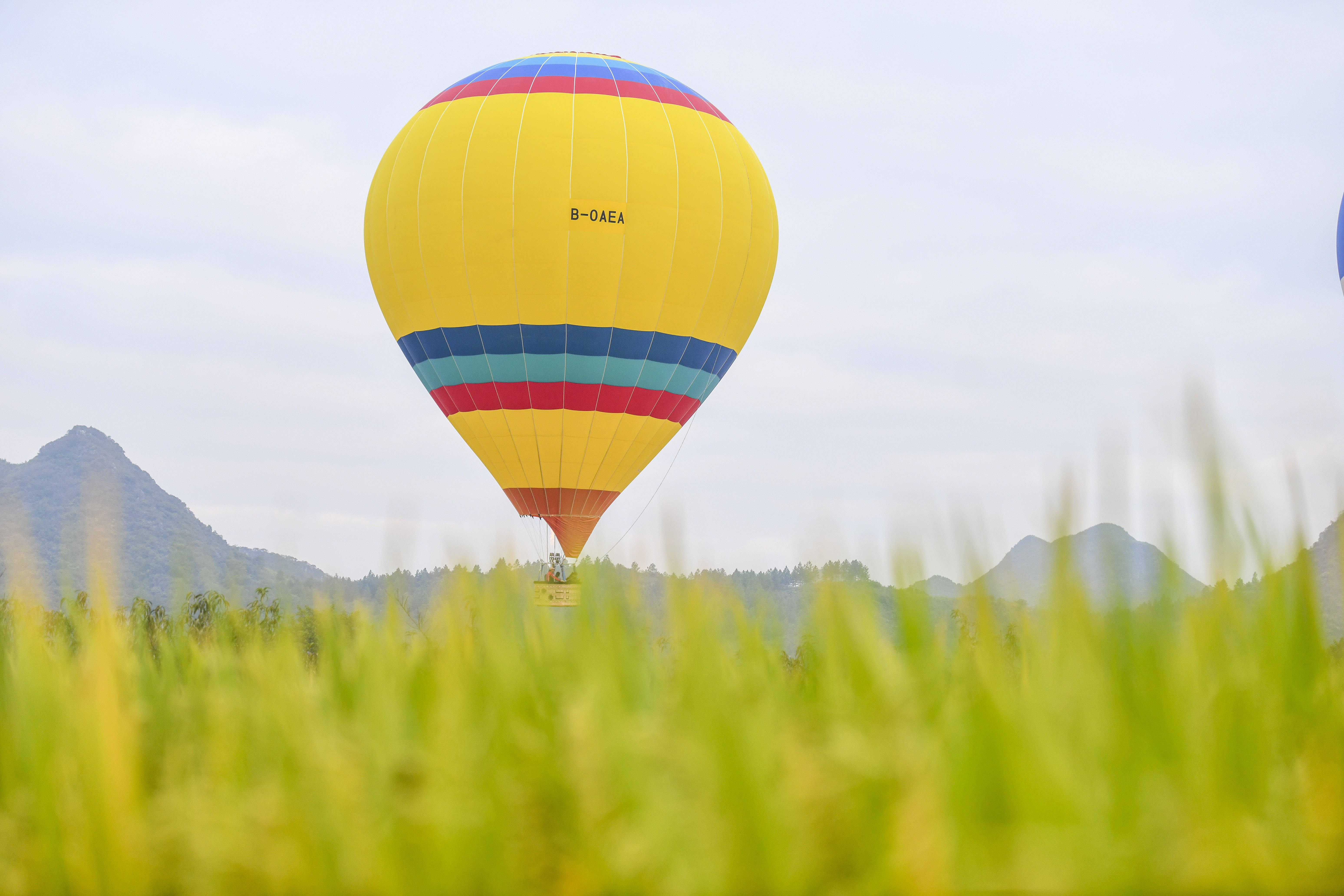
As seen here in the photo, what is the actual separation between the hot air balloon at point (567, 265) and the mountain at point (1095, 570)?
2187 centimetres

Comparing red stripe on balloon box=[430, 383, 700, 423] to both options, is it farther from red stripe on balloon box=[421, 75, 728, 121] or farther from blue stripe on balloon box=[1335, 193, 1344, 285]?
blue stripe on balloon box=[1335, 193, 1344, 285]

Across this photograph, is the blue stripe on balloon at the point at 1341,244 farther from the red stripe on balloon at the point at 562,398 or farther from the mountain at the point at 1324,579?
the mountain at the point at 1324,579

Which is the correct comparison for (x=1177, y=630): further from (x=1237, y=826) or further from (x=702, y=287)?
(x=702, y=287)

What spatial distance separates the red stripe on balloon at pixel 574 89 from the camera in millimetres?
24969

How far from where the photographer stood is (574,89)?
25.0m

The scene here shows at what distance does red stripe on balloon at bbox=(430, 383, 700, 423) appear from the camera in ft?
79.9

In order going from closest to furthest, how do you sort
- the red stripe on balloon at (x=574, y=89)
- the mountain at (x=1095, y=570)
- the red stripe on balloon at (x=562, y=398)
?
the mountain at (x=1095, y=570) → the red stripe on balloon at (x=562, y=398) → the red stripe on balloon at (x=574, y=89)

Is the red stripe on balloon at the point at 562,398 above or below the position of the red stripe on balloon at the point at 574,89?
below

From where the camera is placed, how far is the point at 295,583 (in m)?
3.31

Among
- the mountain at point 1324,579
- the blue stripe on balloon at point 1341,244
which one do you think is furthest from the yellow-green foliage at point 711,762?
the blue stripe on balloon at point 1341,244

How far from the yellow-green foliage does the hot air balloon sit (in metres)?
21.5

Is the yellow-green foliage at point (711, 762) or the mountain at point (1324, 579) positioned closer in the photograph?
the yellow-green foliage at point (711, 762)

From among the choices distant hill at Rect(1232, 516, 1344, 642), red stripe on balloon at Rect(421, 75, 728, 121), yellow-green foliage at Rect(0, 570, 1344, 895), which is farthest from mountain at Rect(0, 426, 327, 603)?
red stripe on balloon at Rect(421, 75, 728, 121)

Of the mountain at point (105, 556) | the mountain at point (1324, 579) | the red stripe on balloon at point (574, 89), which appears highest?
the red stripe on balloon at point (574, 89)
